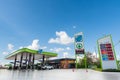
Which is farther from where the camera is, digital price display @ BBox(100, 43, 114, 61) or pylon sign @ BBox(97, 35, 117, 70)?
digital price display @ BBox(100, 43, 114, 61)

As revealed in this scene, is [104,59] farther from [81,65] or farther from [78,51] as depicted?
[81,65]

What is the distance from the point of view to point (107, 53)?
21.9 metres

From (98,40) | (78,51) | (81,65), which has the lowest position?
(81,65)

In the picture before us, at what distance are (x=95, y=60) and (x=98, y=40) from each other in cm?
3562

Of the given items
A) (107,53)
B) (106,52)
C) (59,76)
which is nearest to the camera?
(59,76)

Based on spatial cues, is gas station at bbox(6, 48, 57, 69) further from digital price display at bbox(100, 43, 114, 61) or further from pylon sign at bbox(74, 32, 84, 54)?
digital price display at bbox(100, 43, 114, 61)

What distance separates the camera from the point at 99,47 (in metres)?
22.7

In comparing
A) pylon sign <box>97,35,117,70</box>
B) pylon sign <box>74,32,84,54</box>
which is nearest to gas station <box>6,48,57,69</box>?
pylon sign <box>74,32,84,54</box>

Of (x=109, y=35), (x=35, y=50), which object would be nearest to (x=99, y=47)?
(x=109, y=35)

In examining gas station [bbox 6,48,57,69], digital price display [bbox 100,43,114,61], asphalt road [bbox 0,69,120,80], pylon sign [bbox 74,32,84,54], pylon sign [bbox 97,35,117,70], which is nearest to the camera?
asphalt road [bbox 0,69,120,80]

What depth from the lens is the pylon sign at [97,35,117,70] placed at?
21.1 meters

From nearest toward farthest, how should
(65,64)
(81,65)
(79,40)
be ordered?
(79,40), (81,65), (65,64)

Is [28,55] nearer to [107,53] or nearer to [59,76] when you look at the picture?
[107,53]

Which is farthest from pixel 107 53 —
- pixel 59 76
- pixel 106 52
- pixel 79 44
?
pixel 59 76
